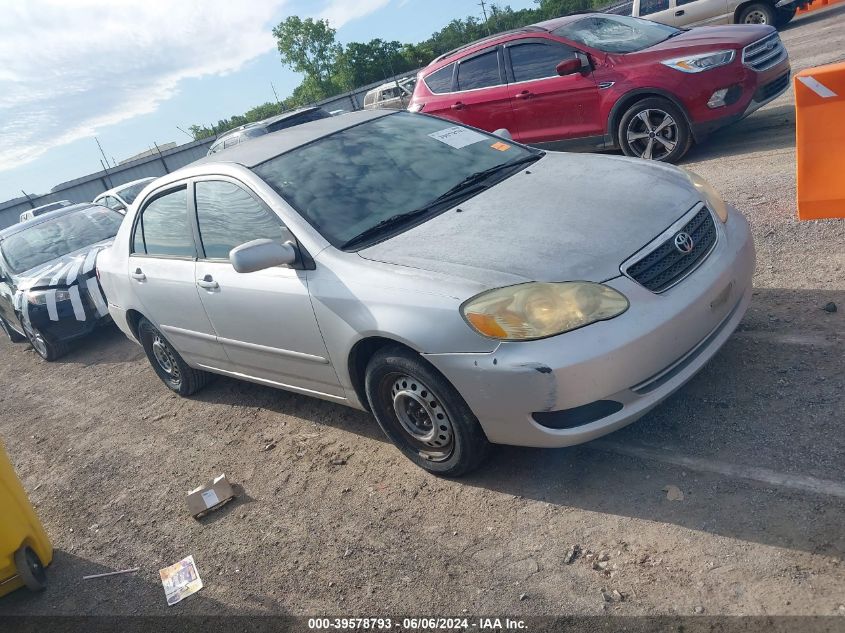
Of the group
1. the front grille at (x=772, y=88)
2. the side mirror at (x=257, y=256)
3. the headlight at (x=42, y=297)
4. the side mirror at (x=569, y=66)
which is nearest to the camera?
the side mirror at (x=257, y=256)

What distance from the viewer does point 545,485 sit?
3150 millimetres

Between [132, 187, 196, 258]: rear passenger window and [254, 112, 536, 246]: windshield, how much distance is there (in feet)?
2.78

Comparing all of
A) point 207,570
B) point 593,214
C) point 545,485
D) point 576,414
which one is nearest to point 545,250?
point 593,214

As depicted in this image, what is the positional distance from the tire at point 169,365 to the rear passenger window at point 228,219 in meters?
1.32

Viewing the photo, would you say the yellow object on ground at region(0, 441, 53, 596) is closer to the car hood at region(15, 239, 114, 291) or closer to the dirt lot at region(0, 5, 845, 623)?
the dirt lot at region(0, 5, 845, 623)

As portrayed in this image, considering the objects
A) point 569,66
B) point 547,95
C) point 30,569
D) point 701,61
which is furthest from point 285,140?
point 701,61

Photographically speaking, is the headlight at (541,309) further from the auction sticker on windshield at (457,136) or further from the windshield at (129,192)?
the windshield at (129,192)

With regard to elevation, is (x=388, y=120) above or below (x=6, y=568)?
above

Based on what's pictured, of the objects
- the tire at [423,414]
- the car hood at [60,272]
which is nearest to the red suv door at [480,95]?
the car hood at [60,272]

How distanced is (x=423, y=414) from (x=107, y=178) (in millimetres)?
36857

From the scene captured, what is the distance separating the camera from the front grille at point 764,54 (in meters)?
6.91

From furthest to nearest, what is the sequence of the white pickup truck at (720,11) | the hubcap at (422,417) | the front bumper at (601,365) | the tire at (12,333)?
1. the white pickup truck at (720,11)
2. the tire at (12,333)
3. the hubcap at (422,417)
4. the front bumper at (601,365)

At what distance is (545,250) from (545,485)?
1.09 metres

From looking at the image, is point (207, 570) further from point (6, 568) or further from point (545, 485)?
point (545, 485)
